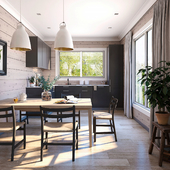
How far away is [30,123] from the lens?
13.9 feet

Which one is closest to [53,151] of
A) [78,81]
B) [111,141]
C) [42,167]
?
[42,167]

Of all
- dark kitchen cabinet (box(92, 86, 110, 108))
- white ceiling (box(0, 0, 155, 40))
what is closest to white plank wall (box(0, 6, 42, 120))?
white ceiling (box(0, 0, 155, 40))

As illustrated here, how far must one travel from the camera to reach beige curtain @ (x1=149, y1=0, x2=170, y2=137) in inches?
104

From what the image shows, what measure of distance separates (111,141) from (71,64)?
4.18 m

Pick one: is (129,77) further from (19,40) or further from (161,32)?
(19,40)

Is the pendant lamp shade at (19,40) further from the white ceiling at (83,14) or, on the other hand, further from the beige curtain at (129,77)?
the beige curtain at (129,77)

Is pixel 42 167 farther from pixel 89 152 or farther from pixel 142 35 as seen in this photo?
pixel 142 35

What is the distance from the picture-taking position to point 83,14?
4.29 m

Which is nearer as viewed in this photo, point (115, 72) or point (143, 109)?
point (143, 109)

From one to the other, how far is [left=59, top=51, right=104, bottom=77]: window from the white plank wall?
2025mm

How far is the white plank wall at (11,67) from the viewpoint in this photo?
3564 millimetres

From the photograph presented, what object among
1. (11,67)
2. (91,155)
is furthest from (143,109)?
(11,67)

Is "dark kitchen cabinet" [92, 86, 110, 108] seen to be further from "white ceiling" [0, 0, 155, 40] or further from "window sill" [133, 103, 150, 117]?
"white ceiling" [0, 0, 155, 40]

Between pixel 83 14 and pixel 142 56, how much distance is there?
6.06 feet
